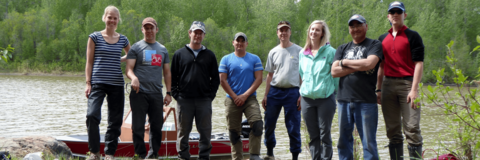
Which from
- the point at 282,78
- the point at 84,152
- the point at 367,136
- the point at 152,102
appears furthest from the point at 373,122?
the point at 84,152

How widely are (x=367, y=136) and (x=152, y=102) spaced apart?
257 centimetres

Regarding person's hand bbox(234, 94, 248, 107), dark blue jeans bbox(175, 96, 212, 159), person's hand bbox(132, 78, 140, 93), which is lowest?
dark blue jeans bbox(175, 96, 212, 159)

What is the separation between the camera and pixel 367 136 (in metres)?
3.75

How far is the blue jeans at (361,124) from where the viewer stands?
3709mm

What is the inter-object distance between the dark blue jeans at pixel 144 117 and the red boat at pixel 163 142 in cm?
122

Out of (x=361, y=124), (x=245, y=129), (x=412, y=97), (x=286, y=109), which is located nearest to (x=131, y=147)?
(x=245, y=129)

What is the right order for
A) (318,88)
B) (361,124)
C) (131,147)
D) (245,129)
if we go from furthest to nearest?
(245,129) < (131,147) < (318,88) < (361,124)

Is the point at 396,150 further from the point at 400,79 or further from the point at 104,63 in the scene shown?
the point at 104,63

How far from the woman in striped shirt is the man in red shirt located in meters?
3.06

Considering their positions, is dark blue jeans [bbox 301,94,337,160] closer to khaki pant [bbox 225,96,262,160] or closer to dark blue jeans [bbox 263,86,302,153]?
dark blue jeans [bbox 263,86,302,153]

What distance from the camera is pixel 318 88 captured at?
A: 13.3 ft

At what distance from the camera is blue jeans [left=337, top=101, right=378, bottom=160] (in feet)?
12.2

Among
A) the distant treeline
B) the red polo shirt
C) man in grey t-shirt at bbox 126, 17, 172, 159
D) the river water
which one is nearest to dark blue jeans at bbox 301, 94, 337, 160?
the red polo shirt

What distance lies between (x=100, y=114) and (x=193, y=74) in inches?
47.2
